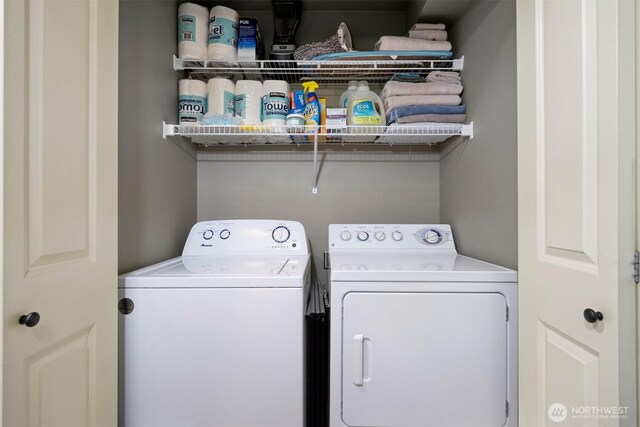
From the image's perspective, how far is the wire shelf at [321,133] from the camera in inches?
66.9

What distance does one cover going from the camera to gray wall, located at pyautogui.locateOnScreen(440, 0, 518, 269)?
1.31 meters

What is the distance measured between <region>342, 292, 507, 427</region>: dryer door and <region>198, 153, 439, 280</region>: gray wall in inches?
39.1

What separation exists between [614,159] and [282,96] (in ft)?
5.00

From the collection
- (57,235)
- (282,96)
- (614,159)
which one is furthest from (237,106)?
(614,159)

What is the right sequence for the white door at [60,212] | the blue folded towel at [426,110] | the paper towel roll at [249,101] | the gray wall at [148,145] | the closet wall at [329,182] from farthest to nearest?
the closet wall at [329,182], the paper towel roll at [249,101], the blue folded towel at [426,110], the gray wall at [148,145], the white door at [60,212]

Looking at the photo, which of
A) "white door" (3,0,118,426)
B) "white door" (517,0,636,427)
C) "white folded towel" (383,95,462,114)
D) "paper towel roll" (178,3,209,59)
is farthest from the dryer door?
"paper towel roll" (178,3,209,59)

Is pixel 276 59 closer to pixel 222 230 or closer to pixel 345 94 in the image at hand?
pixel 345 94

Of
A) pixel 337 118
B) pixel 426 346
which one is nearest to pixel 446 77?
pixel 337 118

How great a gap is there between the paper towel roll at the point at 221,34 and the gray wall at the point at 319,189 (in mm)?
655

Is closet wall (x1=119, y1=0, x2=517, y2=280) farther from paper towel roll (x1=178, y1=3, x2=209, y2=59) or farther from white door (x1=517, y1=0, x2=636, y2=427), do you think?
white door (x1=517, y1=0, x2=636, y2=427)

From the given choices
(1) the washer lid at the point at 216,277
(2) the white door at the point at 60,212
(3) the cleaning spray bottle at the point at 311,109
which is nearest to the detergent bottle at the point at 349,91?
(3) the cleaning spray bottle at the point at 311,109

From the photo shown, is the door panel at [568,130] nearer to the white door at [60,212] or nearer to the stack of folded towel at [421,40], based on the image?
the stack of folded towel at [421,40]

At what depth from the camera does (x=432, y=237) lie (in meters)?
1.85

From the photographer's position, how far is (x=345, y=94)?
6.25 ft
